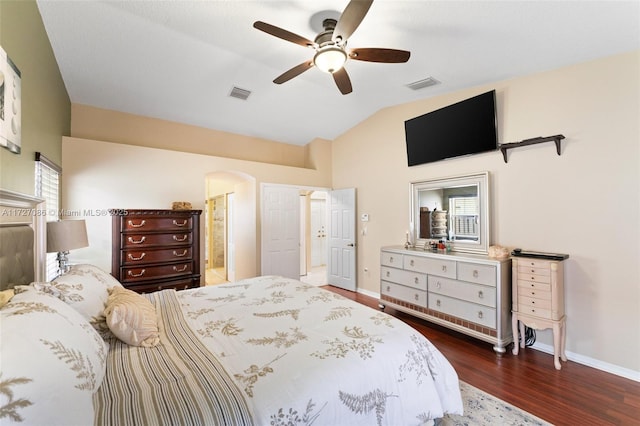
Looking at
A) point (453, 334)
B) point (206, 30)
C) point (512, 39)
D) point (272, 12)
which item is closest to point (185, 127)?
point (206, 30)

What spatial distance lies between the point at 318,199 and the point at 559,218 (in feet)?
16.4

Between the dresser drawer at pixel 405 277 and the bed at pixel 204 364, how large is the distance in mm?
1822

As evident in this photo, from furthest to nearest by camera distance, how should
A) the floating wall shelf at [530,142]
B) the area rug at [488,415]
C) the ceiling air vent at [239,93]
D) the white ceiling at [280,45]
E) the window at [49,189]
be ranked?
the ceiling air vent at [239,93] < the floating wall shelf at [530,142] < the window at [49,189] < the white ceiling at [280,45] < the area rug at [488,415]

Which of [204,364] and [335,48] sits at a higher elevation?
[335,48]

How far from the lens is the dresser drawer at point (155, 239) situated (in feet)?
10.3

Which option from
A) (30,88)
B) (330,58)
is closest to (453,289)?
(330,58)

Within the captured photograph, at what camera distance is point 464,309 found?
304cm

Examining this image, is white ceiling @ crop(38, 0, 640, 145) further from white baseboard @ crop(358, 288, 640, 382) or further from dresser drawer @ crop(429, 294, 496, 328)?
white baseboard @ crop(358, 288, 640, 382)

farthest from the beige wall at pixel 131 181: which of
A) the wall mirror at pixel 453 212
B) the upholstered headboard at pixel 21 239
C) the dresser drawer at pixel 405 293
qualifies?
the wall mirror at pixel 453 212

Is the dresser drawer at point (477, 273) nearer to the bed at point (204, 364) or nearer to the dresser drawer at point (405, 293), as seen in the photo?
the dresser drawer at point (405, 293)

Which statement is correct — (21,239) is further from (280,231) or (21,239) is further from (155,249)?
(280,231)

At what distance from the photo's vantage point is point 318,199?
7145mm

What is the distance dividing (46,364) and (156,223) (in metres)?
2.76

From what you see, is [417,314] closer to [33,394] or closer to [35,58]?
[33,394]
